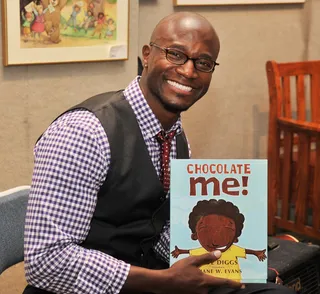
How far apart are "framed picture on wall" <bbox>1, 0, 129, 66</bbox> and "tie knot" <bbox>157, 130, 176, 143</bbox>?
1.29m

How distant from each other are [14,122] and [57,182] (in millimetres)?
1550

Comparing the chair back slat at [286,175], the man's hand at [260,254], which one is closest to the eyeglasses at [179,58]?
the man's hand at [260,254]

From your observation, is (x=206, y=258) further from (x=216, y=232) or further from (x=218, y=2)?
(x=218, y=2)

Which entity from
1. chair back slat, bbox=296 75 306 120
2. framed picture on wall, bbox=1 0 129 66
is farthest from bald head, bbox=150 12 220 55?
chair back slat, bbox=296 75 306 120

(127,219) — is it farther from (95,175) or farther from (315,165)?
(315,165)

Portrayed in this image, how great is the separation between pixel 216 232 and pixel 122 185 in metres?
0.29

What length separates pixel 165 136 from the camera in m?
2.15

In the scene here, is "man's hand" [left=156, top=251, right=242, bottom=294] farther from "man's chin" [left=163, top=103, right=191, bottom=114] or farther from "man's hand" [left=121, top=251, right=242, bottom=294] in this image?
"man's chin" [left=163, top=103, right=191, bottom=114]

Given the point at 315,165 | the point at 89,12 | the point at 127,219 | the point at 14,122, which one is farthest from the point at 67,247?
the point at 315,165

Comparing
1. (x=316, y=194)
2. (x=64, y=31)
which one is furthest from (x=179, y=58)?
(x=316, y=194)

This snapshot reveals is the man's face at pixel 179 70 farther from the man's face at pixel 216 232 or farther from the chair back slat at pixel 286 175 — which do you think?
the chair back slat at pixel 286 175

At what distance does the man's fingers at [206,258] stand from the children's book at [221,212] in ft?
0.05

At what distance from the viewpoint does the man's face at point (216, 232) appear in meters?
1.94

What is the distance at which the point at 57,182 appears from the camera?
1849 mm
